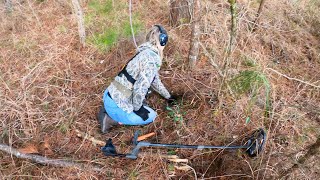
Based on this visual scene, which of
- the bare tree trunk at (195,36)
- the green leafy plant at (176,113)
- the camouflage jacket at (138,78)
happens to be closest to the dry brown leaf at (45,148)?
the camouflage jacket at (138,78)

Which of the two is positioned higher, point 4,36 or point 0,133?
point 4,36

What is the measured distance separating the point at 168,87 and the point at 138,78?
26.8 inches

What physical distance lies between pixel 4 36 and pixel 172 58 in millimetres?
2397

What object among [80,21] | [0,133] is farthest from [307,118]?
[0,133]

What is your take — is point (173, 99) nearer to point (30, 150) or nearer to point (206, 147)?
point (206, 147)

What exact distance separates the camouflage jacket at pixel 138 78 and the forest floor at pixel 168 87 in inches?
12.3

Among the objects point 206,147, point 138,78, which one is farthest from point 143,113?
point 206,147

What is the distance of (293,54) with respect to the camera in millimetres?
4055

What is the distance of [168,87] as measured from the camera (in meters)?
3.40

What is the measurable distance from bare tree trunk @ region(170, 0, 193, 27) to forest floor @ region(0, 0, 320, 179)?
0.14 meters

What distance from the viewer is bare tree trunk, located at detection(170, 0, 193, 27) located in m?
4.05

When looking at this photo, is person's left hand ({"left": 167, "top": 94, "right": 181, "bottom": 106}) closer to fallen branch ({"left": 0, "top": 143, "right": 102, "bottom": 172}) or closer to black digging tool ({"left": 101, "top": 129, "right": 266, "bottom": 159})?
black digging tool ({"left": 101, "top": 129, "right": 266, "bottom": 159})

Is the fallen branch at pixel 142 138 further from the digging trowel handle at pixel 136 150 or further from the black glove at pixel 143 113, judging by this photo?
the black glove at pixel 143 113

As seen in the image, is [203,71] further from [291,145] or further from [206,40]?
[291,145]
